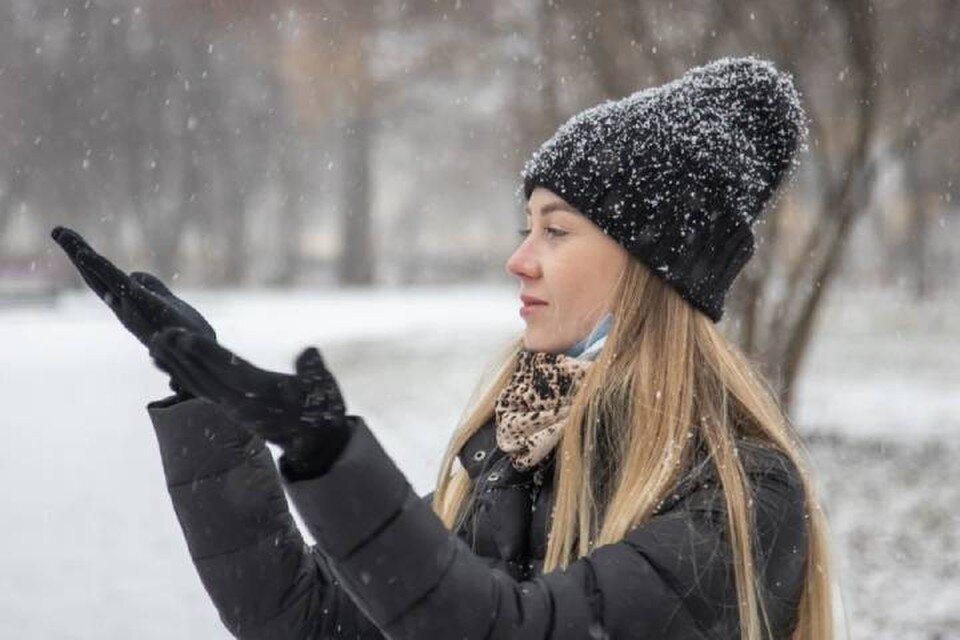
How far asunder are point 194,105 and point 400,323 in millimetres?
15212

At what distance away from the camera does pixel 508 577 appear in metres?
1.69

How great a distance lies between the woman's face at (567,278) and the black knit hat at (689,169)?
0.03 m

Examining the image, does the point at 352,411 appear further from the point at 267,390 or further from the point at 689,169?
the point at 267,390

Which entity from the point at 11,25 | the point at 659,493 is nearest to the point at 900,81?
the point at 659,493

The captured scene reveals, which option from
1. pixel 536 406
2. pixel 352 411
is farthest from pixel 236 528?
pixel 352 411

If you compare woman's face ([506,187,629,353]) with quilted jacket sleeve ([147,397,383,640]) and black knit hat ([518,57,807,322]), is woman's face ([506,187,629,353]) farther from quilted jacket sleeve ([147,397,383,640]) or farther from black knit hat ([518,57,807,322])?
quilted jacket sleeve ([147,397,383,640])

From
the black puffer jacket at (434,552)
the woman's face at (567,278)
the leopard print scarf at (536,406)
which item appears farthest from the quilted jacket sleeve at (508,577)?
the woman's face at (567,278)

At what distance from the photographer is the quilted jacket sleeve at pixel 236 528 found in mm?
2033

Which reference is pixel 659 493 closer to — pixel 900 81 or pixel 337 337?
pixel 900 81

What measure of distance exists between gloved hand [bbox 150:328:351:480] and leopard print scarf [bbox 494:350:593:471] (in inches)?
23.4

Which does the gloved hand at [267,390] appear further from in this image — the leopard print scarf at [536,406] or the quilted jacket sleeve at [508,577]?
the leopard print scarf at [536,406]

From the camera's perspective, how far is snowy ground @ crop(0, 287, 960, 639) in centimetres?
629

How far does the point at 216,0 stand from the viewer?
16969mm

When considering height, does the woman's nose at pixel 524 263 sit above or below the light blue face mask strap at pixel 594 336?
above
